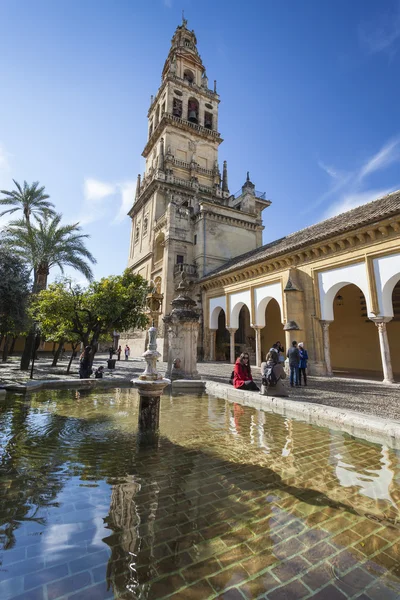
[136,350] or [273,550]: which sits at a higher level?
[136,350]

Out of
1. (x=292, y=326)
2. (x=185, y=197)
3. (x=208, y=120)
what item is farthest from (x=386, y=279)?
(x=208, y=120)

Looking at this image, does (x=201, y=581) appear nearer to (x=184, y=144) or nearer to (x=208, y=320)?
(x=208, y=320)

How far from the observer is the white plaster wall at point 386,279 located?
10633 mm

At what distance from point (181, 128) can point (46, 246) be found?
21.3 meters

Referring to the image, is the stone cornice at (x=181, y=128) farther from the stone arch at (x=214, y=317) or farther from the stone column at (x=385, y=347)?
the stone column at (x=385, y=347)

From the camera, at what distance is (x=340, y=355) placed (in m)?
17.9

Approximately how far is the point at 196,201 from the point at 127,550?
2648 cm

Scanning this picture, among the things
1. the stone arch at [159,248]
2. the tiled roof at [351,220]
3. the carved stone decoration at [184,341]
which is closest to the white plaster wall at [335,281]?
Answer: the tiled roof at [351,220]

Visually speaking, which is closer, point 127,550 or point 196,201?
point 127,550

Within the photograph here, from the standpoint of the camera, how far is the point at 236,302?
18953 mm

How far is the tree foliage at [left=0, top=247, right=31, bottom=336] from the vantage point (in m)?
9.66

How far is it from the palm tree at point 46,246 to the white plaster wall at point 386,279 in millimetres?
16405

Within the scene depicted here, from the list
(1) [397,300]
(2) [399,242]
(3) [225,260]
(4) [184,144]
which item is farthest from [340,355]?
(4) [184,144]

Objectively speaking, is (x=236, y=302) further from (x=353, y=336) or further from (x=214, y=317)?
(x=353, y=336)
